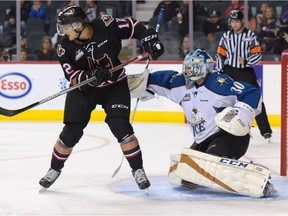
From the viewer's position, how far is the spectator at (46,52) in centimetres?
891

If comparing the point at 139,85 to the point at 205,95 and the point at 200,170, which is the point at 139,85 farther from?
the point at 200,170

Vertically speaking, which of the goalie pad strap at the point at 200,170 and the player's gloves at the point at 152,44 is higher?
the player's gloves at the point at 152,44

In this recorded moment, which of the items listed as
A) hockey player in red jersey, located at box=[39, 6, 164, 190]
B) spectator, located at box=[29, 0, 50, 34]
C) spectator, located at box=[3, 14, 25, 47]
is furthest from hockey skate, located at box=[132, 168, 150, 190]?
spectator, located at box=[29, 0, 50, 34]

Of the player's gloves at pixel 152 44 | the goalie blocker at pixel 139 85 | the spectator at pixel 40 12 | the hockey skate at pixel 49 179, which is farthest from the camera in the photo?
the spectator at pixel 40 12

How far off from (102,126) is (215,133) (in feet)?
11.6

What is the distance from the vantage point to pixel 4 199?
457cm

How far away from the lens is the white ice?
14.1 feet

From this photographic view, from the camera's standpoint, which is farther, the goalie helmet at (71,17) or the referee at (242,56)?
the referee at (242,56)

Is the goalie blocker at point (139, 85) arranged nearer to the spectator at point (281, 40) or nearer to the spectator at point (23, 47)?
the spectator at point (281, 40)

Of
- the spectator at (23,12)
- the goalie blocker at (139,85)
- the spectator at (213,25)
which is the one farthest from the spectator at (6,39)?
the goalie blocker at (139,85)

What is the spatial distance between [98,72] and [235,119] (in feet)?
2.40

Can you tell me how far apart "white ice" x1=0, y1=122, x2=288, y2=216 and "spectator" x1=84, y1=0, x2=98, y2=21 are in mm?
1915

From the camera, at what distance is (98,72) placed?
454 centimetres

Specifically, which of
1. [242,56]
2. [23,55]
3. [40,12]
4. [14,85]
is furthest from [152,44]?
[40,12]
